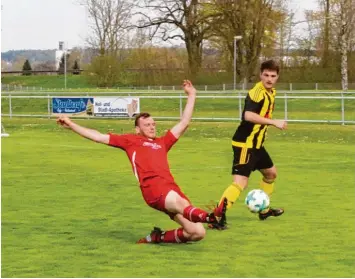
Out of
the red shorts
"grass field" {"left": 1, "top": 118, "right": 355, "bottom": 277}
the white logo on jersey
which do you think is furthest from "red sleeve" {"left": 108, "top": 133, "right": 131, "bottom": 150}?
"grass field" {"left": 1, "top": 118, "right": 355, "bottom": 277}

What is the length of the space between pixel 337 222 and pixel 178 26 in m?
65.2

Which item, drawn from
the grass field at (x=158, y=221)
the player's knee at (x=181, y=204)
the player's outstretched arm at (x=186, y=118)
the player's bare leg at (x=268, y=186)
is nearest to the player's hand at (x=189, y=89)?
the player's outstretched arm at (x=186, y=118)

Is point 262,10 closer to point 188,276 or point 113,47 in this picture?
point 113,47

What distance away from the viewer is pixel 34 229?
10609 millimetres

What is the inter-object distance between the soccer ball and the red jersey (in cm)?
162

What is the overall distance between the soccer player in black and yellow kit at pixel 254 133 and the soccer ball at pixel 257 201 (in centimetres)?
17

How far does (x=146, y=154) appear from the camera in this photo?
952cm

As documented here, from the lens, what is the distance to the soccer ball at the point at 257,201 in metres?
10.8

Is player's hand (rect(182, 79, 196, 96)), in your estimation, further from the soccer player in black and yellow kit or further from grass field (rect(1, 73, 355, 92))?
grass field (rect(1, 73, 355, 92))

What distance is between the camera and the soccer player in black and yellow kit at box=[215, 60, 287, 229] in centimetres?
1063

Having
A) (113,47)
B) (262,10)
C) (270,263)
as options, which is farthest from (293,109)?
(113,47)

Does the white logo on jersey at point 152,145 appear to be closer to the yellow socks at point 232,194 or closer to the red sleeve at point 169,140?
the red sleeve at point 169,140

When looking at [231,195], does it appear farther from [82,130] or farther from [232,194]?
[82,130]

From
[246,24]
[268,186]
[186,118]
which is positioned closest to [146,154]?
[186,118]
